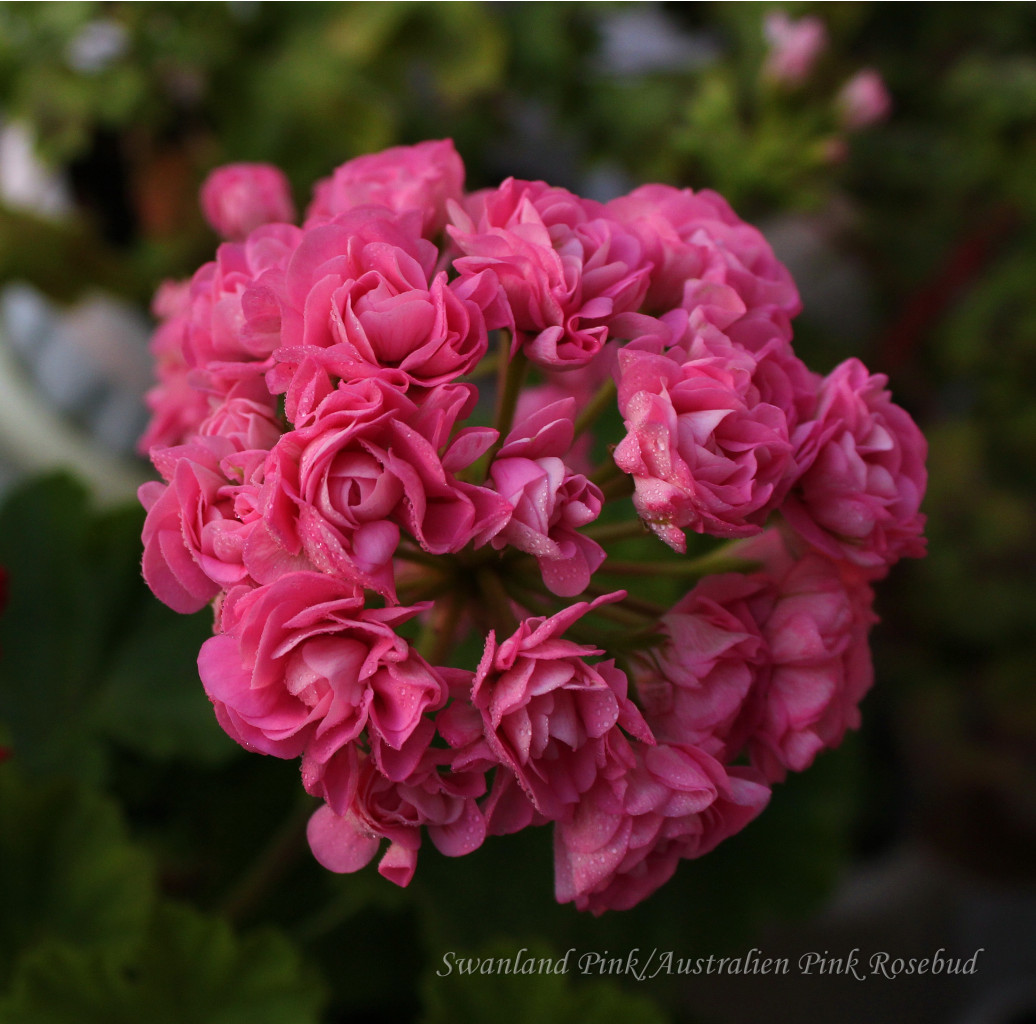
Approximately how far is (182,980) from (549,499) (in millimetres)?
428

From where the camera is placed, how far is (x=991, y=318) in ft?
4.11

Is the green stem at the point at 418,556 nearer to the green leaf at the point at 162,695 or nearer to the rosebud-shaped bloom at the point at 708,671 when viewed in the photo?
the rosebud-shaped bloom at the point at 708,671

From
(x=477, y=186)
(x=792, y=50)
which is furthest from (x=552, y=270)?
(x=477, y=186)

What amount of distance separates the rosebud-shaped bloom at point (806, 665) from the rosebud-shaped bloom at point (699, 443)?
0.06 meters

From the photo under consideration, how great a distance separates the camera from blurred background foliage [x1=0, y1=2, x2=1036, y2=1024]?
0.68 metres

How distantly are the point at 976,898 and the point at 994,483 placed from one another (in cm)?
60

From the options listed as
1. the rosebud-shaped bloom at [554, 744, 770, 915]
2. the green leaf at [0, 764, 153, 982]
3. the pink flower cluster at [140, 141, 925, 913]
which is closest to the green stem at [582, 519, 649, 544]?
the pink flower cluster at [140, 141, 925, 913]

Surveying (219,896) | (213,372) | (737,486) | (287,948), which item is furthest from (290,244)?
(219,896)

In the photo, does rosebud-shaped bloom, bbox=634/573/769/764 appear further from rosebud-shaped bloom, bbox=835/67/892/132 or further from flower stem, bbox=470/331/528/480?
rosebud-shaped bloom, bbox=835/67/892/132

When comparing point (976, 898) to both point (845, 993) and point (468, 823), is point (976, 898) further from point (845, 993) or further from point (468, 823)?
point (468, 823)

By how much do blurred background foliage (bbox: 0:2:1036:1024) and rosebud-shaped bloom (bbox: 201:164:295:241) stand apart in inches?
11.4

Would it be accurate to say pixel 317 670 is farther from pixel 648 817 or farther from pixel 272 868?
pixel 272 868

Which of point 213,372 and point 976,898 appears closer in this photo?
point 213,372

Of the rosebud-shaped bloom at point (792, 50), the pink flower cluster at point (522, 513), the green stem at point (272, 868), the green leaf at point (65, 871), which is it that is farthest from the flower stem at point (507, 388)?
the rosebud-shaped bloom at point (792, 50)
